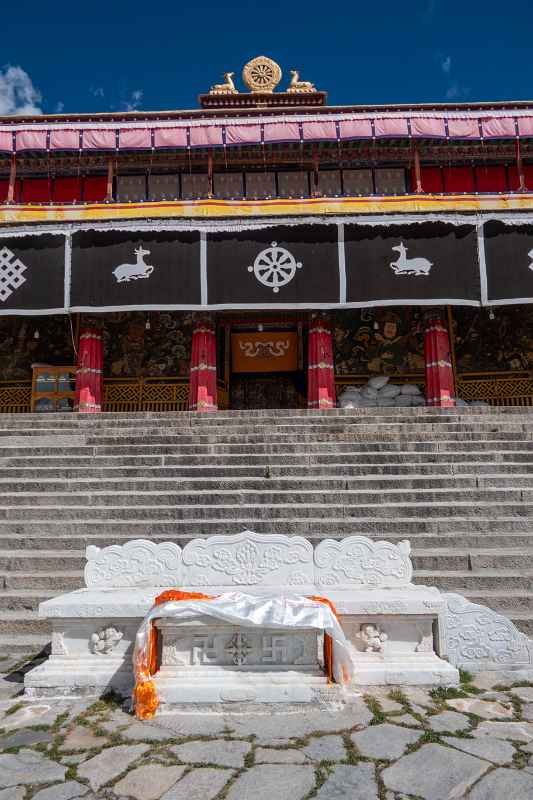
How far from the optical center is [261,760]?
295cm

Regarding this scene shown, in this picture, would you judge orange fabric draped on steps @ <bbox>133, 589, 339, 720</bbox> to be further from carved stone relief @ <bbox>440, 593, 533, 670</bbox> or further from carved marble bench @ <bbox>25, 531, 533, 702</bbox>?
carved stone relief @ <bbox>440, 593, 533, 670</bbox>

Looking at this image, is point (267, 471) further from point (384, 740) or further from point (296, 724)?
point (384, 740)

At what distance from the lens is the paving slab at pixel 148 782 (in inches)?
105

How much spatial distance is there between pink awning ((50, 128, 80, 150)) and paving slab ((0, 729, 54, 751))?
44.1 feet

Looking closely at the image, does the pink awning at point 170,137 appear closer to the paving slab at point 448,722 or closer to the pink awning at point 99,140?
the pink awning at point 99,140

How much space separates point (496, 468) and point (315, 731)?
17.5ft

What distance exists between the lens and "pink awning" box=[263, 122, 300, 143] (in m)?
13.9

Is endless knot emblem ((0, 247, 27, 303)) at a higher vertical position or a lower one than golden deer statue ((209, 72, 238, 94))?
lower

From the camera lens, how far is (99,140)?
1389 centimetres

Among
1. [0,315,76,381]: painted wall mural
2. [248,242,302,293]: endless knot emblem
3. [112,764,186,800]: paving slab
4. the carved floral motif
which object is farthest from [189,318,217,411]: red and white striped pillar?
[112,764,186,800]: paving slab

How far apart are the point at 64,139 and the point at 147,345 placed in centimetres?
532

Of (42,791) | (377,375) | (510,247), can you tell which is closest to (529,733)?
(42,791)

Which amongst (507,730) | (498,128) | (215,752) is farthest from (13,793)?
(498,128)

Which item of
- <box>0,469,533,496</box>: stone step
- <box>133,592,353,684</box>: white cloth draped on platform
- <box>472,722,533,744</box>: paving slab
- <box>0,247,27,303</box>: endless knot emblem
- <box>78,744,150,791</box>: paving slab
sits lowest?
<box>472,722,533,744</box>: paving slab
